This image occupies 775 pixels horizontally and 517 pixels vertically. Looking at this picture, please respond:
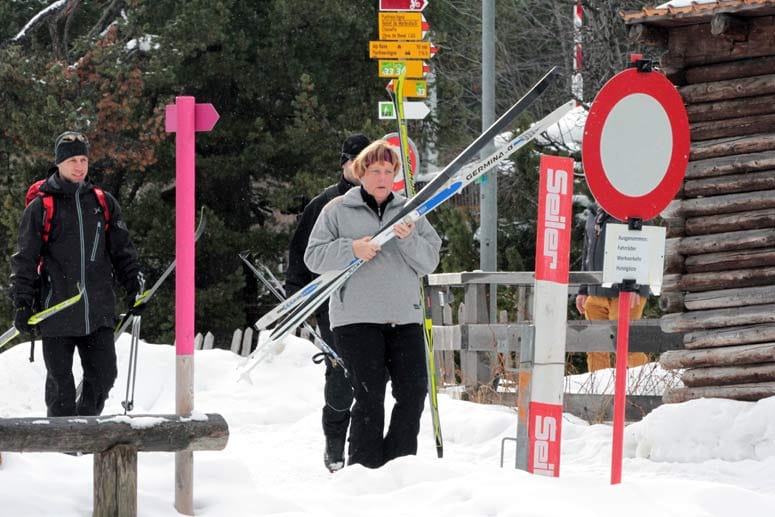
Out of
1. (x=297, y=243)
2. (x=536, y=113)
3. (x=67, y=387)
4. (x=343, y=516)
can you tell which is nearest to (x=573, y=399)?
(x=297, y=243)

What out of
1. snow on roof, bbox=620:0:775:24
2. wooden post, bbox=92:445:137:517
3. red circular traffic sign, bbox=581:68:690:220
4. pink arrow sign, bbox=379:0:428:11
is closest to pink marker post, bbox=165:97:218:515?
wooden post, bbox=92:445:137:517

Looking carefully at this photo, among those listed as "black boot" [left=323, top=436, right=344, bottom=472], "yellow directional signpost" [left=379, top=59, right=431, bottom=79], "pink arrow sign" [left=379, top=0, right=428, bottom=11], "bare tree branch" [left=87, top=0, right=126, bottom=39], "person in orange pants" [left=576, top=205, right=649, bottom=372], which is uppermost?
"bare tree branch" [left=87, top=0, right=126, bottom=39]

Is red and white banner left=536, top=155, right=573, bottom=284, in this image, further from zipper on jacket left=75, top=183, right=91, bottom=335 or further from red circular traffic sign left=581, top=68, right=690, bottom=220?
zipper on jacket left=75, top=183, right=91, bottom=335

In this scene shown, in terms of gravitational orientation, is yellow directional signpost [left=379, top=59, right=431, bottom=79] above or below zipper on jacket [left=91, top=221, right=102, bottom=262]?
above

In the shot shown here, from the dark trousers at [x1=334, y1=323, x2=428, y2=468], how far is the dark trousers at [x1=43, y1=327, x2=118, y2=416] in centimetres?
129

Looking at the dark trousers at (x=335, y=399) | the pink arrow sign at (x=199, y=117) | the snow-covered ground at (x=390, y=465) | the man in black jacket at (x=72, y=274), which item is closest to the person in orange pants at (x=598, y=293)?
the snow-covered ground at (x=390, y=465)

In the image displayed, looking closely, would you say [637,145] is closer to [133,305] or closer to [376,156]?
[376,156]

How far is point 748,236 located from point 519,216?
8.85 m

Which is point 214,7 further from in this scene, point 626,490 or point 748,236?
point 626,490

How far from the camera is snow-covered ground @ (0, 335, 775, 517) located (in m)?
5.05

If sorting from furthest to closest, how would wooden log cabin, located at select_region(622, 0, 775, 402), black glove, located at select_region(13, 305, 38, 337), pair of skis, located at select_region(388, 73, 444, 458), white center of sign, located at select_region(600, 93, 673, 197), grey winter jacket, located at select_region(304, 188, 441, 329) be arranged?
wooden log cabin, located at select_region(622, 0, 775, 402)
pair of skis, located at select_region(388, 73, 444, 458)
black glove, located at select_region(13, 305, 38, 337)
grey winter jacket, located at select_region(304, 188, 441, 329)
white center of sign, located at select_region(600, 93, 673, 197)

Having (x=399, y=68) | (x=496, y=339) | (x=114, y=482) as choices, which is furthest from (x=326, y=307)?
(x=399, y=68)

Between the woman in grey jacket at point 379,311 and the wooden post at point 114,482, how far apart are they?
5.86ft

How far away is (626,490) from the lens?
5172 millimetres
